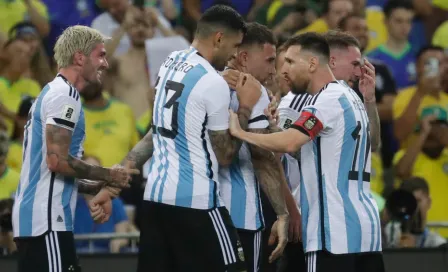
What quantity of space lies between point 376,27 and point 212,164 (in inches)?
282

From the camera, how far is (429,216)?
1220 centimetres

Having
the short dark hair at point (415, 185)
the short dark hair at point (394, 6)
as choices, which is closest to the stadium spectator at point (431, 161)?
the short dark hair at point (415, 185)

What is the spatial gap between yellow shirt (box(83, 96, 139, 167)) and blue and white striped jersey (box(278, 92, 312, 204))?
3.24 metres

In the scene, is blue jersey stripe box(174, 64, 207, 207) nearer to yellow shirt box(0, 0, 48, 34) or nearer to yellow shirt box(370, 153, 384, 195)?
yellow shirt box(370, 153, 384, 195)

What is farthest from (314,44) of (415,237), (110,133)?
(110,133)

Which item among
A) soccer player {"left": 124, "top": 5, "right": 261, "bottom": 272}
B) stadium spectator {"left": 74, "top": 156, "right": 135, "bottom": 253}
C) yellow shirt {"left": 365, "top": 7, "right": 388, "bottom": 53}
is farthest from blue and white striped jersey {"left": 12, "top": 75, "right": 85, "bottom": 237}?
yellow shirt {"left": 365, "top": 7, "right": 388, "bottom": 53}

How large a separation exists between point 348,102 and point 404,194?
9.81 feet

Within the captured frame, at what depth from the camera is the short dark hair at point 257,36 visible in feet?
26.8

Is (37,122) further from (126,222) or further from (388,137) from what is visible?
(388,137)

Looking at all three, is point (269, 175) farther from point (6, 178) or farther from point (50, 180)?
point (6, 178)

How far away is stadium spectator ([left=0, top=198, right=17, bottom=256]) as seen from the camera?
978cm

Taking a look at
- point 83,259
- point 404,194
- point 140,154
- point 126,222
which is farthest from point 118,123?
point 140,154

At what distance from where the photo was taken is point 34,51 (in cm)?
1223

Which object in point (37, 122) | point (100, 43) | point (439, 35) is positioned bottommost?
point (37, 122)
